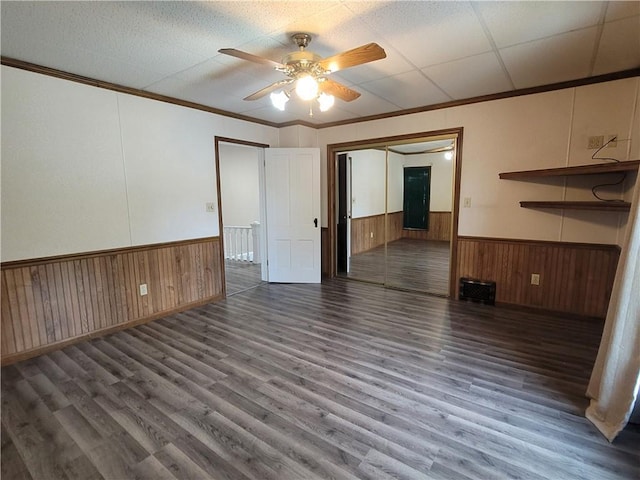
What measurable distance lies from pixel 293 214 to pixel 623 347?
13.1ft

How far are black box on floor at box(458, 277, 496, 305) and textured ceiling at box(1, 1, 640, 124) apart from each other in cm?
231

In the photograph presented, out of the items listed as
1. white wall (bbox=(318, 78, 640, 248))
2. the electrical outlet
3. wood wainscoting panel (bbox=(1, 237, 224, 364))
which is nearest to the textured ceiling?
white wall (bbox=(318, 78, 640, 248))

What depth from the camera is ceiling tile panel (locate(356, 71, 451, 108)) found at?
3216 millimetres

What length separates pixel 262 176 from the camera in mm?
4996

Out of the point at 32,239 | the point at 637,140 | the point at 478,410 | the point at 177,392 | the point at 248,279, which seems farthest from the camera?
the point at 248,279

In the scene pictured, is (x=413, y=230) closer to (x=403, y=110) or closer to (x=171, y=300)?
(x=403, y=110)

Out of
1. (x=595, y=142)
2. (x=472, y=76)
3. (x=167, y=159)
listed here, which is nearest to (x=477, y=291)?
(x=595, y=142)

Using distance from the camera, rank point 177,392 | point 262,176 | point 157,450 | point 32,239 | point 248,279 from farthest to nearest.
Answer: point 248,279
point 262,176
point 32,239
point 177,392
point 157,450

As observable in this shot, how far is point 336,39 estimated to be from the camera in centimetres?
238

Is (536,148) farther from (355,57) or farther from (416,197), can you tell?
(416,197)

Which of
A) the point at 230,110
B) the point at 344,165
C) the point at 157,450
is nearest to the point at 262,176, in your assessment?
the point at 230,110

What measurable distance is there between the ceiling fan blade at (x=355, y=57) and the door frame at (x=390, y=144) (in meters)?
2.36

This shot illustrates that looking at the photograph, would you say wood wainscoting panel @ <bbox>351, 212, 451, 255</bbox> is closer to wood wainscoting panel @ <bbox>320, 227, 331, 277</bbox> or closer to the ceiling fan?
wood wainscoting panel @ <bbox>320, 227, 331, 277</bbox>

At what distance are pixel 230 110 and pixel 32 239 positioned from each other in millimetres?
2671
